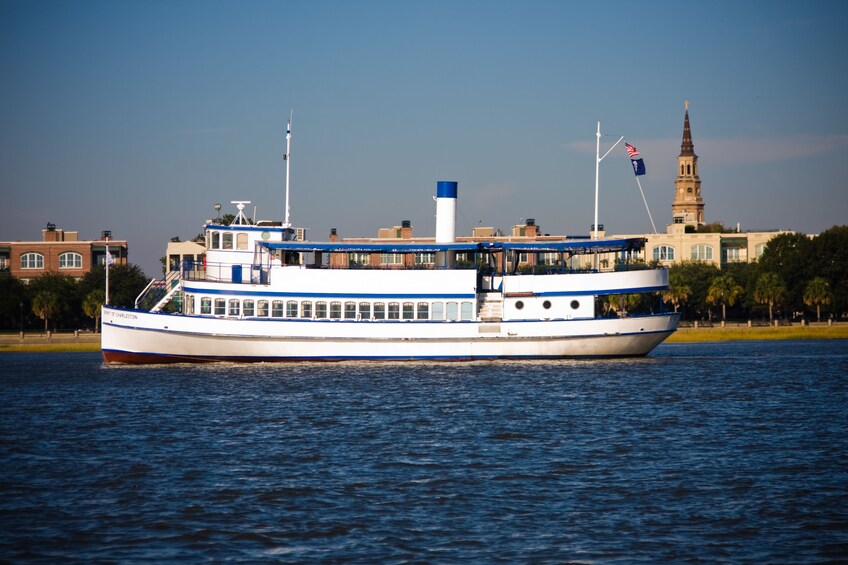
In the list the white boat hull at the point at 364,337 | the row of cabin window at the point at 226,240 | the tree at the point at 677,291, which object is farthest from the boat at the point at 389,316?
the tree at the point at 677,291

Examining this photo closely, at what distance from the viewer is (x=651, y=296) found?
339 feet

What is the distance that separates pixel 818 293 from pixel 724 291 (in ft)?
31.8

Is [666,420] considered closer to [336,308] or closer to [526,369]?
[526,369]

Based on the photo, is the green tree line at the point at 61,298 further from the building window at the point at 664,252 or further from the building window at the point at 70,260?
the building window at the point at 664,252

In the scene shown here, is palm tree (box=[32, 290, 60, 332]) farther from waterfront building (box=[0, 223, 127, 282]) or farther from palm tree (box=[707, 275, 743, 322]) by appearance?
palm tree (box=[707, 275, 743, 322])

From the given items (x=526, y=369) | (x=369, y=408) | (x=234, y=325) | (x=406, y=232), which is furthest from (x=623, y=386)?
(x=406, y=232)

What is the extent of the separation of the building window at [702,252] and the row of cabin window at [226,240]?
91.8 meters

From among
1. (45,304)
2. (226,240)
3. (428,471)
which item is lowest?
(428,471)

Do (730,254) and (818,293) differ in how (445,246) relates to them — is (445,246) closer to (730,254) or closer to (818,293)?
(818,293)

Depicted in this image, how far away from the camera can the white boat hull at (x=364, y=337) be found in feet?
176

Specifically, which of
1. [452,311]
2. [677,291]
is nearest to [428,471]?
[452,311]

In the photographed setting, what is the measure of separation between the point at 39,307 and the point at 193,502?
90788mm

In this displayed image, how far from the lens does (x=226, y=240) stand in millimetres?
56688

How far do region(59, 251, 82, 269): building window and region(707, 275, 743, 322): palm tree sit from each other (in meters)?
73.1
